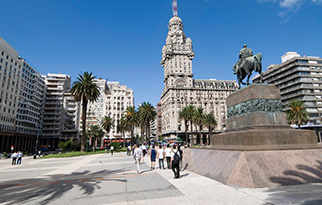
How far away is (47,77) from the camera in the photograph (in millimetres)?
89000

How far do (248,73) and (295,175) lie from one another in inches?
315

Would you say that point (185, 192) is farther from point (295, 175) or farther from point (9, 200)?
point (9, 200)

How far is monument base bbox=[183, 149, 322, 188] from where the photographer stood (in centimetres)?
695

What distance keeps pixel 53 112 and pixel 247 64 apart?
91.9m

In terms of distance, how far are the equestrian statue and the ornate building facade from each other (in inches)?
2890

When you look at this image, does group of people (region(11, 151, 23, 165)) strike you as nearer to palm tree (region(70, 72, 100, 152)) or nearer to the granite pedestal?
palm tree (region(70, 72, 100, 152))

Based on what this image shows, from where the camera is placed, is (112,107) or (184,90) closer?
(184,90)

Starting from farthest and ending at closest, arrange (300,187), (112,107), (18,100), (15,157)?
(112,107)
(18,100)
(15,157)
(300,187)

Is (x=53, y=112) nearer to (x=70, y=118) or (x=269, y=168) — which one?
(x=70, y=118)

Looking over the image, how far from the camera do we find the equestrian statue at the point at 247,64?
1273 centimetres

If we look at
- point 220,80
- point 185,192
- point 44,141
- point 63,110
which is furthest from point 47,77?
point 185,192

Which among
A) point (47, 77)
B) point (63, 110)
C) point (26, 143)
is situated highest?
point (47, 77)

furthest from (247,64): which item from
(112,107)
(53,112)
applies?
(53,112)

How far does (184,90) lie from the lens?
9388 centimetres
